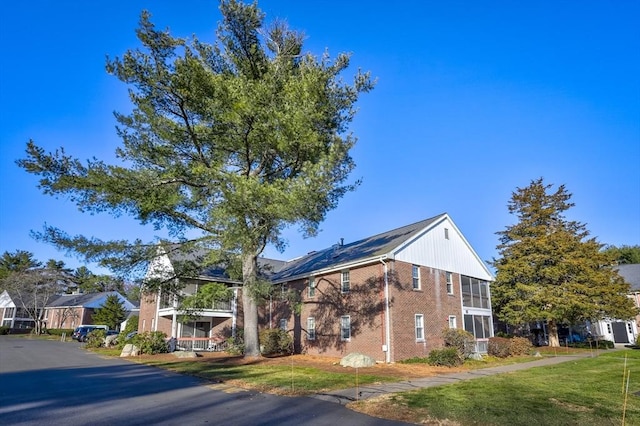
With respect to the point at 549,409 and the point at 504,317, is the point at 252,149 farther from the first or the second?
the point at 504,317

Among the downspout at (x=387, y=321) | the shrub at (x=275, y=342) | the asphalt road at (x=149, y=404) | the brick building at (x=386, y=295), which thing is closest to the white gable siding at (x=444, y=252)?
the brick building at (x=386, y=295)

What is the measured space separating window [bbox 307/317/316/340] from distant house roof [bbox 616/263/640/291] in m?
36.5

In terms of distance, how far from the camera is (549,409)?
29.2 feet

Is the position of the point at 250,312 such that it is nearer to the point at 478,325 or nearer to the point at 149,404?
the point at 149,404

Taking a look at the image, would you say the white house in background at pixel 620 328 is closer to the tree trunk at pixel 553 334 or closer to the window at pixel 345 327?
the tree trunk at pixel 553 334

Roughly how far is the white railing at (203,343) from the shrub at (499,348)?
18.6 meters

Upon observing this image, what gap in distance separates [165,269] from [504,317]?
26003mm

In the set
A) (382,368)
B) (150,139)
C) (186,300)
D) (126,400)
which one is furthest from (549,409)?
(150,139)

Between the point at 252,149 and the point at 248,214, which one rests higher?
the point at 252,149

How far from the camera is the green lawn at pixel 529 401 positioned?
8062mm

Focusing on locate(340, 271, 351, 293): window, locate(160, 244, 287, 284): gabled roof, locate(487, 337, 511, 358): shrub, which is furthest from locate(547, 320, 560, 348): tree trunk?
locate(160, 244, 287, 284): gabled roof

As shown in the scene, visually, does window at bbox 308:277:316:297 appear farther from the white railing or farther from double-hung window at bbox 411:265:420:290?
the white railing

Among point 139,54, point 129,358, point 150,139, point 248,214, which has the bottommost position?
point 129,358

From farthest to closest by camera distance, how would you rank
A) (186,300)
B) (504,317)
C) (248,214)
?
(504,317) → (186,300) → (248,214)
